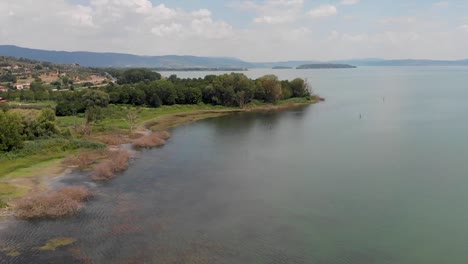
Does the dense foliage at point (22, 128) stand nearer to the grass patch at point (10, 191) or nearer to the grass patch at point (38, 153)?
the grass patch at point (38, 153)

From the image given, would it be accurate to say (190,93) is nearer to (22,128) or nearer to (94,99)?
(94,99)

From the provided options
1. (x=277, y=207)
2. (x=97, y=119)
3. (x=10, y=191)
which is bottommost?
(x=277, y=207)

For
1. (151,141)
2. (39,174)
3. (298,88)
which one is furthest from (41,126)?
(298,88)

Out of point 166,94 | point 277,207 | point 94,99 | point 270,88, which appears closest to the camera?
point 277,207

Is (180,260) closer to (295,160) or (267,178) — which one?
(267,178)

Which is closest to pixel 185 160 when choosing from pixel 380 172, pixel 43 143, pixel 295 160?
pixel 295 160

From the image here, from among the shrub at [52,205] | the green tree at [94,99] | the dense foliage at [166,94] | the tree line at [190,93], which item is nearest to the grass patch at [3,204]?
the shrub at [52,205]

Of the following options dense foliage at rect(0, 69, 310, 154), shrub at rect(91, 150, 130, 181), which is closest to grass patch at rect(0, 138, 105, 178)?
shrub at rect(91, 150, 130, 181)
